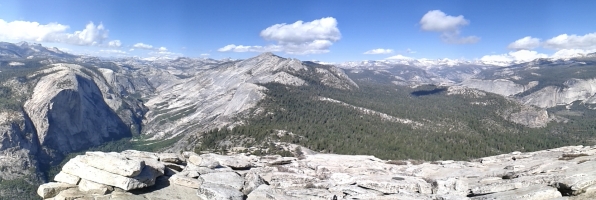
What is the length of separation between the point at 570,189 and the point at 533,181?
4.41 m

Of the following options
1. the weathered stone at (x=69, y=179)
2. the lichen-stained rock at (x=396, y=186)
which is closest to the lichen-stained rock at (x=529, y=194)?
the lichen-stained rock at (x=396, y=186)

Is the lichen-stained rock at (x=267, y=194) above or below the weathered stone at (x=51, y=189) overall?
above

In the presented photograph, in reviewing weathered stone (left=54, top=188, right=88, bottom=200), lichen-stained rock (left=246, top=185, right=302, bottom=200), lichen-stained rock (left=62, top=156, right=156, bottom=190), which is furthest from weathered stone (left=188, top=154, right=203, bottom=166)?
weathered stone (left=54, top=188, right=88, bottom=200)

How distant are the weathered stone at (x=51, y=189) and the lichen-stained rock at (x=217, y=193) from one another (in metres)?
12.4

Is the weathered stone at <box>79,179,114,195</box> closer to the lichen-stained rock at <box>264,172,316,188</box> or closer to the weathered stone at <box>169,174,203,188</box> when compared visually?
the weathered stone at <box>169,174,203,188</box>

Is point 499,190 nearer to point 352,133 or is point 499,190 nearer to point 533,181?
point 533,181

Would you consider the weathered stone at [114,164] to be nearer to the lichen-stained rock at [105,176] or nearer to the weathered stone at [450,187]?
the lichen-stained rock at [105,176]

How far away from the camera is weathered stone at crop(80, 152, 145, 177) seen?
104 ft

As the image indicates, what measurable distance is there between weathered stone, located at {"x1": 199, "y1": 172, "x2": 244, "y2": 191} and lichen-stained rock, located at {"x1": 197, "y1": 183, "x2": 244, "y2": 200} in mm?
1568

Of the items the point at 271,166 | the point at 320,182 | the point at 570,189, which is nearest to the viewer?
the point at 570,189

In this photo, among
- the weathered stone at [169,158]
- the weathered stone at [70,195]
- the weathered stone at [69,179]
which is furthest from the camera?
the weathered stone at [169,158]

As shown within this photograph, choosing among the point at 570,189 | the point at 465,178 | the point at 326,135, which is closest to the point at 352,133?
the point at 326,135

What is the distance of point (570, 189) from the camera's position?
91.8 ft

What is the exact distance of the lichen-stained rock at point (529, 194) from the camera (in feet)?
92.5
